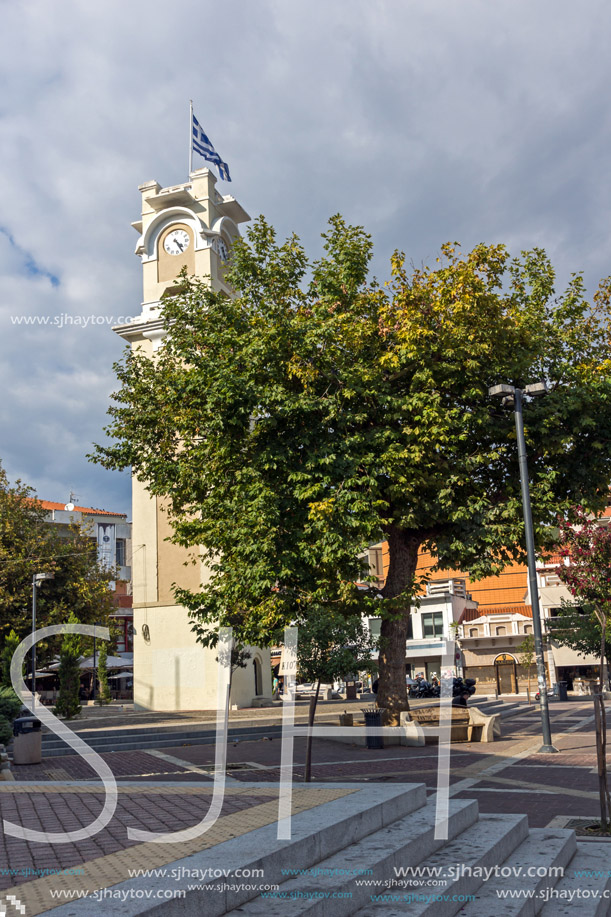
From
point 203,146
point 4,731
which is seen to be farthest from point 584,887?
point 203,146

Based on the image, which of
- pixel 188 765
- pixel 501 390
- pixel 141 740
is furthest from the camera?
pixel 141 740

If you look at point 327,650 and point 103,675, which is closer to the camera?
point 327,650

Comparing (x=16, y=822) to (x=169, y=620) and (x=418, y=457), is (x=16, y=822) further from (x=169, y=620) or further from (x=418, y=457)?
(x=169, y=620)

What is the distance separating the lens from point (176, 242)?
36.6 meters

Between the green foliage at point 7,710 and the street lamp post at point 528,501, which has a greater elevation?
the street lamp post at point 528,501

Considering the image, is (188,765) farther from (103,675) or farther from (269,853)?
(103,675)

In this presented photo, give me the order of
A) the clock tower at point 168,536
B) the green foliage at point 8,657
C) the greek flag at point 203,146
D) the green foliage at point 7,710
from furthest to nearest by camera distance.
Answer: the greek flag at point 203,146
the clock tower at point 168,536
the green foliage at point 8,657
the green foliage at point 7,710

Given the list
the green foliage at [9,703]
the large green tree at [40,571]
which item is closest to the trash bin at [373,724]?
the green foliage at [9,703]

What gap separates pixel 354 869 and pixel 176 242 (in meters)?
34.7

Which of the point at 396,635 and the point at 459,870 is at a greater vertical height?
the point at 396,635

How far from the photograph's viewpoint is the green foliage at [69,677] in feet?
83.7

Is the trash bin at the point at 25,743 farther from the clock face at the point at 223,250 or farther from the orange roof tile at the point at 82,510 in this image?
the orange roof tile at the point at 82,510

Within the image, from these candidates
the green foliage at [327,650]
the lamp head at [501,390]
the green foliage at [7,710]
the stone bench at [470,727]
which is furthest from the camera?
the stone bench at [470,727]

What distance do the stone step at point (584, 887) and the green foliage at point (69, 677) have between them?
20.9 m
